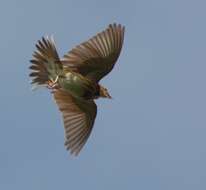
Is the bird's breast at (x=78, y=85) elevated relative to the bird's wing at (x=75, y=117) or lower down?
elevated

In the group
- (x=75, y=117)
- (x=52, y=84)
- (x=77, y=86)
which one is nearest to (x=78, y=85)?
(x=77, y=86)

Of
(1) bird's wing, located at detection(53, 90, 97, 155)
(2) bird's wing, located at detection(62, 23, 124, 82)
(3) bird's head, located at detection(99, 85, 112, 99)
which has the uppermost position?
(2) bird's wing, located at detection(62, 23, 124, 82)

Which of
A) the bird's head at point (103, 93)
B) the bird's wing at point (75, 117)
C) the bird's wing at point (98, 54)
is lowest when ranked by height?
the bird's wing at point (75, 117)

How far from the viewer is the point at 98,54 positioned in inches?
597

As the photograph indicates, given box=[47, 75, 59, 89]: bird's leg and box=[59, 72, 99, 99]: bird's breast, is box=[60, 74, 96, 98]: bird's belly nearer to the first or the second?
box=[59, 72, 99, 99]: bird's breast

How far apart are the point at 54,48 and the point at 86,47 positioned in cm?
54

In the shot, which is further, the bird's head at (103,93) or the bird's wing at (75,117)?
the bird's wing at (75,117)

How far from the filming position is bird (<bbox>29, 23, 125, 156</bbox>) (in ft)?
48.8

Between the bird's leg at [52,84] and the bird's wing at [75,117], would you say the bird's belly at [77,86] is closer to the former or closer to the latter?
the bird's leg at [52,84]

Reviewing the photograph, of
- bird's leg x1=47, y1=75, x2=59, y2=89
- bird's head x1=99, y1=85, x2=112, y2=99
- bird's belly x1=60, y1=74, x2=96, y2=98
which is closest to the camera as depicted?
bird's belly x1=60, y1=74, x2=96, y2=98

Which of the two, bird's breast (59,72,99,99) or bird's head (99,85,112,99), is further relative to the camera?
bird's head (99,85,112,99)

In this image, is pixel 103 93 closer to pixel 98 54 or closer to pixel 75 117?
pixel 98 54

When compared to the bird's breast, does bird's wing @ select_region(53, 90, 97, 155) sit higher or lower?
lower

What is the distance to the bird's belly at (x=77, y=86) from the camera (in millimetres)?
14797
